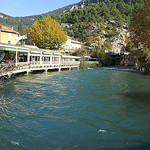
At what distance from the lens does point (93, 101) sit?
1286 centimetres

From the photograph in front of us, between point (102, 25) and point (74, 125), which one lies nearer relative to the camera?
point (74, 125)

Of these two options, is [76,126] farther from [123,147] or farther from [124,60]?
[124,60]

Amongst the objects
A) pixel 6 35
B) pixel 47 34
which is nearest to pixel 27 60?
pixel 6 35

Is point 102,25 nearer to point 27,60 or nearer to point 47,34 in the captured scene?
point 47,34

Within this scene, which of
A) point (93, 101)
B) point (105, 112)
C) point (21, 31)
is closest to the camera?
point (105, 112)

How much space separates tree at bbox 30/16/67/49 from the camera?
4791 cm

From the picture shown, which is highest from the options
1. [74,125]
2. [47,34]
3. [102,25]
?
[102,25]

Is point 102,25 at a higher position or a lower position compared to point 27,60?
higher

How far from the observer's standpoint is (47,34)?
47.8 metres

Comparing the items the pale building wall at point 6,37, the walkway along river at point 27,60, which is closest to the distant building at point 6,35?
the pale building wall at point 6,37

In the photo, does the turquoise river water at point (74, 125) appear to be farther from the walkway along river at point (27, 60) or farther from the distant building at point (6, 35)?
the distant building at point (6, 35)

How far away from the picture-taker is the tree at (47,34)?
47.9m

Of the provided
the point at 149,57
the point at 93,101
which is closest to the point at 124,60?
the point at 149,57

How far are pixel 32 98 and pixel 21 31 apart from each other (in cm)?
11978
